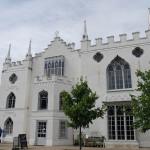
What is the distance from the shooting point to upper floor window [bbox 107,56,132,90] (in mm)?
21969

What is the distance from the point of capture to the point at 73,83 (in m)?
24.8

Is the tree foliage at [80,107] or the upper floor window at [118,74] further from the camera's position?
the upper floor window at [118,74]

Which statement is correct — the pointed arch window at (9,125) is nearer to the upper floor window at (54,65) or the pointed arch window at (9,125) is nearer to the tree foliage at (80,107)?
the upper floor window at (54,65)

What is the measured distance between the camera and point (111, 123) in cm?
2103

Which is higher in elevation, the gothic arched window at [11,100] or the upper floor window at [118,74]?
the upper floor window at [118,74]

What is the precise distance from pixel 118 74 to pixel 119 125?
5548mm

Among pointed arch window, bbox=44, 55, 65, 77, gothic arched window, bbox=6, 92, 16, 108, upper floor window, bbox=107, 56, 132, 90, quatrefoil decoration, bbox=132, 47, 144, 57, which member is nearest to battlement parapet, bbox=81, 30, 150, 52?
quatrefoil decoration, bbox=132, 47, 144, 57

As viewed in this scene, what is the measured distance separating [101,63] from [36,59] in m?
9.78

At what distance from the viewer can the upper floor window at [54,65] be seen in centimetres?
2614

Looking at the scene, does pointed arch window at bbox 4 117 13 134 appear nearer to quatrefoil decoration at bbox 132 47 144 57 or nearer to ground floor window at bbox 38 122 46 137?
ground floor window at bbox 38 122 46 137

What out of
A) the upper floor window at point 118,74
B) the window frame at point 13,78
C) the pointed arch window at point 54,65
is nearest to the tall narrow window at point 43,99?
the pointed arch window at point 54,65

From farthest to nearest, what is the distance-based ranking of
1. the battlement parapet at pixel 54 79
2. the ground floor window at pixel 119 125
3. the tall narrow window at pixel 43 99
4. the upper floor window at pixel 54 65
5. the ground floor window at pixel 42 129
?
1. the upper floor window at pixel 54 65
2. the tall narrow window at pixel 43 99
3. the battlement parapet at pixel 54 79
4. the ground floor window at pixel 42 129
5. the ground floor window at pixel 119 125

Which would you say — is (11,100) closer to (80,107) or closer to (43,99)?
(43,99)

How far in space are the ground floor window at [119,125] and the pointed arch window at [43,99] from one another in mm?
7466
